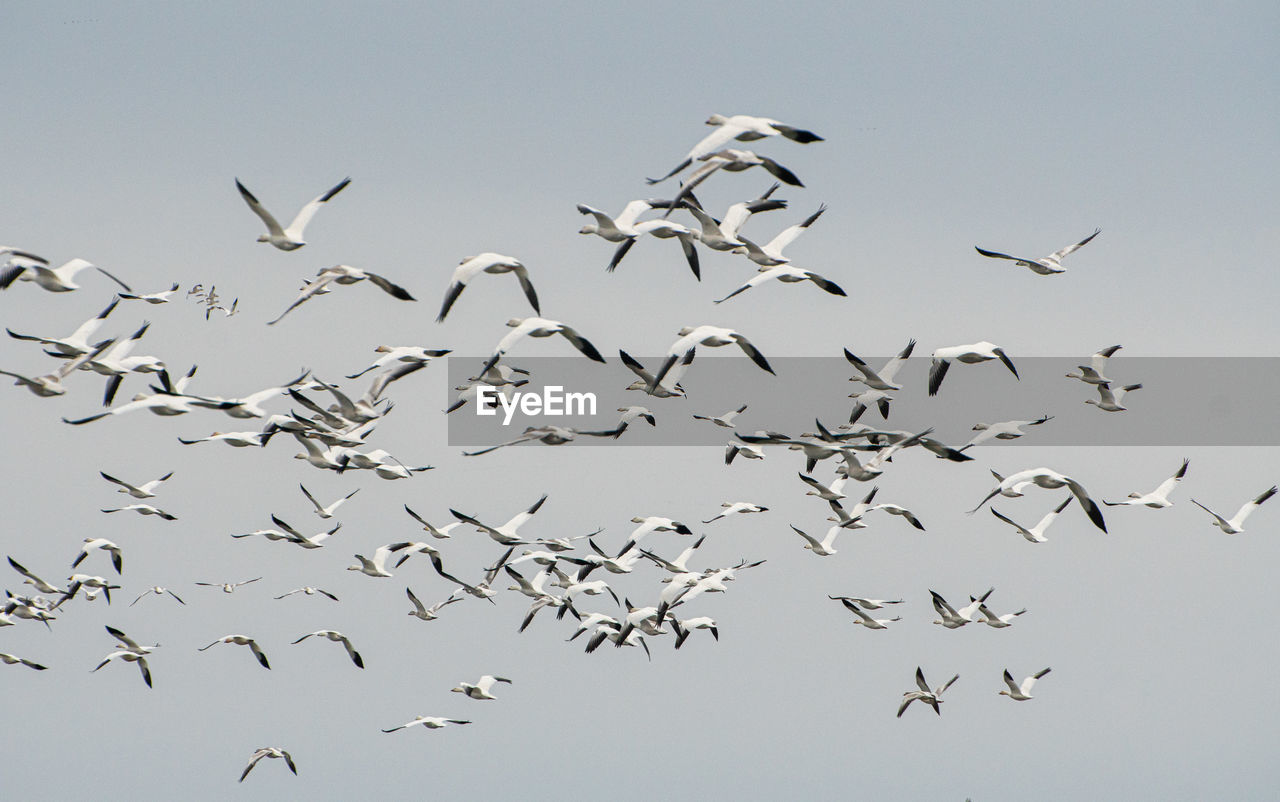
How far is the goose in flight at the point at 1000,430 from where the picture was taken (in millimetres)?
28625

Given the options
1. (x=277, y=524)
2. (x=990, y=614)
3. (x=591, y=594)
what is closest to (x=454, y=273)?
Answer: (x=277, y=524)

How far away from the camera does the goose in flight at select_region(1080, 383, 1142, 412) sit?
35.5m

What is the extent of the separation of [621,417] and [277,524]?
9.28 metres

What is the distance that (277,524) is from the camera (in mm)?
33938

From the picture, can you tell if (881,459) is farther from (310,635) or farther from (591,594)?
(310,635)

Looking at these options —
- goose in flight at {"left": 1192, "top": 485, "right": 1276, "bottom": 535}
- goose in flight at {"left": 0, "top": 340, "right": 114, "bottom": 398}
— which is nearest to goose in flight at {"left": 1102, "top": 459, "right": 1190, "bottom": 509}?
goose in flight at {"left": 1192, "top": 485, "right": 1276, "bottom": 535}

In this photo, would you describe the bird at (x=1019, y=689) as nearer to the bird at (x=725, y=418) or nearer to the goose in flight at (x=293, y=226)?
the bird at (x=725, y=418)

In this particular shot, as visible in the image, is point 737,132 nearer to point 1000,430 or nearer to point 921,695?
point 1000,430

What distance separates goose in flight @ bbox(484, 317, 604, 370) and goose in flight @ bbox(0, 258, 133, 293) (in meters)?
7.02

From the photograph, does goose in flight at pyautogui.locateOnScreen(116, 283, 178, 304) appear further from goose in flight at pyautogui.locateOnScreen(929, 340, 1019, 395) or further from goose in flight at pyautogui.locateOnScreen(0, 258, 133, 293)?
goose in flight at pyautogui.locateOnScreen(929, 340, 1019, 395)

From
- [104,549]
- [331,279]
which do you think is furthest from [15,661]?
[331,279]

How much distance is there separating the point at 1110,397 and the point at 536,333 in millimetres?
17266

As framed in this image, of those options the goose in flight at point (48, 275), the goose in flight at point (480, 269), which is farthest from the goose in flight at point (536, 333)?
the goose in flight at point (48, 275)

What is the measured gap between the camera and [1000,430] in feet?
95.0
